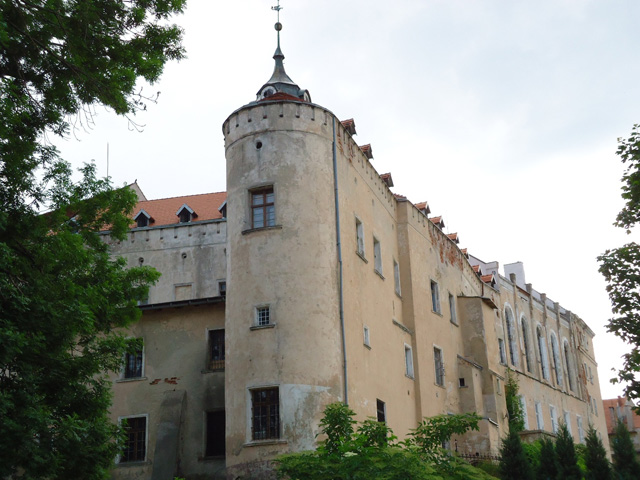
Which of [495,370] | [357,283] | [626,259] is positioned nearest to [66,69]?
[357,283]

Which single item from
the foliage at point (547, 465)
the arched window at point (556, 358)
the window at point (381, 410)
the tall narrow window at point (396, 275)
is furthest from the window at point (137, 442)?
the arched window at point (556, 358)

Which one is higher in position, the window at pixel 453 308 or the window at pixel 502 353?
the window at pixel 453 308

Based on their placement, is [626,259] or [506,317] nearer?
[626,259]

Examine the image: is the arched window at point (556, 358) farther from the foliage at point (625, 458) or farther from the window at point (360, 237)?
the window at point (360, 237)

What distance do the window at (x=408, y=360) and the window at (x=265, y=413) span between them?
28.3ft

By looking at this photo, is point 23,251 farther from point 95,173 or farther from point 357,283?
point 357,283

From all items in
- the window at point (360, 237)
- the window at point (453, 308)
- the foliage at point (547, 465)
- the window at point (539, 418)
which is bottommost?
the foliage at point (547, 465)

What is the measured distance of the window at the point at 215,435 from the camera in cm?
2777

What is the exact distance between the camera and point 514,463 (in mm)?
26812

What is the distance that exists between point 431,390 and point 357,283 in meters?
7.43

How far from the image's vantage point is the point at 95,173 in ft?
62.5

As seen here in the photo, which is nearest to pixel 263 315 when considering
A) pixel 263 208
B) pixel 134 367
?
pixel 263 208

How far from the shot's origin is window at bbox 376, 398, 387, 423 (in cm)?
2809

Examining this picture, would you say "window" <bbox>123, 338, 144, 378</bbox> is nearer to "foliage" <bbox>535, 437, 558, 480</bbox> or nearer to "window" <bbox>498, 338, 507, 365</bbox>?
"foliage" <bbox>535, 437, 558, 480</bbox>
